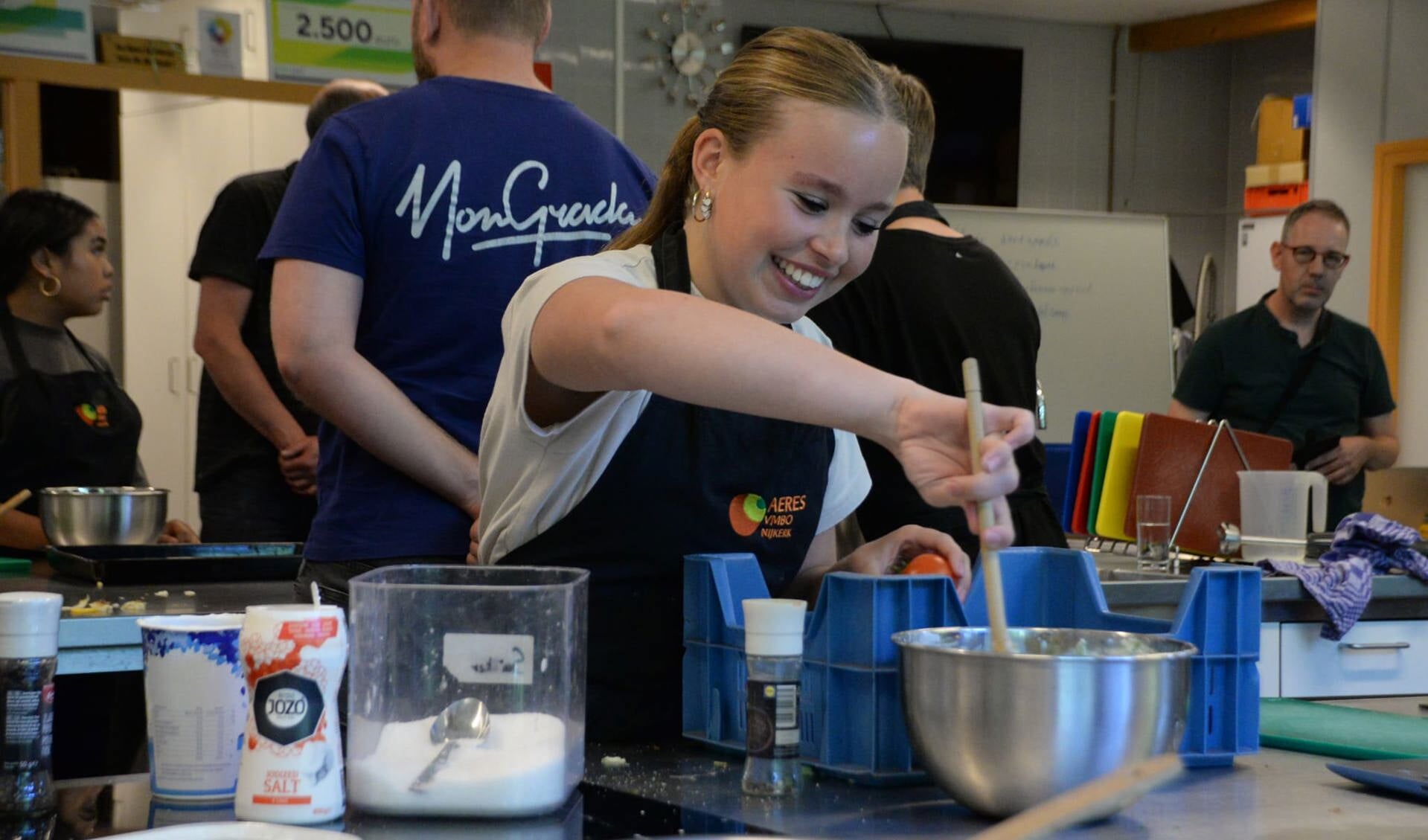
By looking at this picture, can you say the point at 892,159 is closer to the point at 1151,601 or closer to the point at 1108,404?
the point at 1151,601

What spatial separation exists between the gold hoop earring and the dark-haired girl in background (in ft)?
5.33

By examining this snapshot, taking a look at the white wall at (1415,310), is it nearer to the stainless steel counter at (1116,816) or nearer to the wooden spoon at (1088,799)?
the stainless steel counter at (1116,816)

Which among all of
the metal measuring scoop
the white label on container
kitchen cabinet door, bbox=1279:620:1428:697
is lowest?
kitchen cabinet door, bbox=1279:620:1428:697

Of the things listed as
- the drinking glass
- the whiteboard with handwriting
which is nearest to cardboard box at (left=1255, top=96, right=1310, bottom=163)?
the whiteboard with handwriting

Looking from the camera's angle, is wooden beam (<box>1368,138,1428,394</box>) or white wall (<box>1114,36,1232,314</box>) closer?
wooden beam (<box>1368,138,1428,394</box>)

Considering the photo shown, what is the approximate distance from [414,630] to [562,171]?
979 millimetres

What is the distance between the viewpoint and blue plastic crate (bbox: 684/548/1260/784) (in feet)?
4.01

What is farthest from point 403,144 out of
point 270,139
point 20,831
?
point 270,139

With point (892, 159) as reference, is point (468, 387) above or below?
below

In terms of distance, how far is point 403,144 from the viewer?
1.93 m

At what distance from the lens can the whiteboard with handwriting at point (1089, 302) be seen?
6773 mm

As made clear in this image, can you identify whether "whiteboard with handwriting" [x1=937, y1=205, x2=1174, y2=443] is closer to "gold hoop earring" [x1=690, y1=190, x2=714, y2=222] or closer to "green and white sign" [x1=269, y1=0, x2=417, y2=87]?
"green and white sign" [x1=269, y1=0, x2=417, y2=87]

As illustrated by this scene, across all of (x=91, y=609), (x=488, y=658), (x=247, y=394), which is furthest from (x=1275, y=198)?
(x=488, y=658)

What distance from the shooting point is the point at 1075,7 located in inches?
328
